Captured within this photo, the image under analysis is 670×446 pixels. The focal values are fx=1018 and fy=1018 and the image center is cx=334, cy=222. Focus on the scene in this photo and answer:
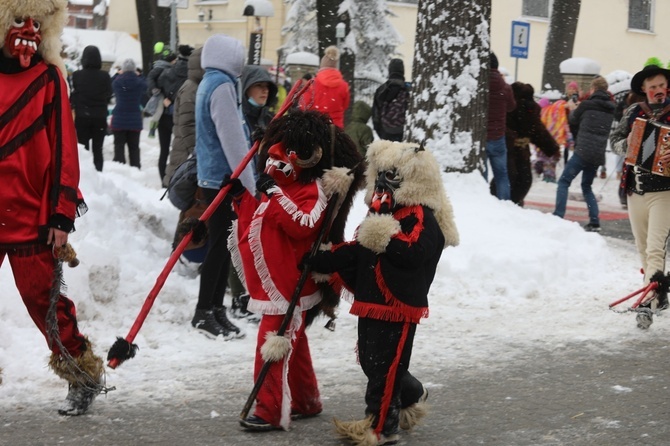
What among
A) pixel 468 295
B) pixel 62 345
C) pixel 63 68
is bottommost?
pixel 468 295

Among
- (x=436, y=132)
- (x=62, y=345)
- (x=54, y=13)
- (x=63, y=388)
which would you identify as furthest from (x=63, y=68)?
(x=436, y=132)

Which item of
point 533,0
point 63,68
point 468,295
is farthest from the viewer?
point 533,0

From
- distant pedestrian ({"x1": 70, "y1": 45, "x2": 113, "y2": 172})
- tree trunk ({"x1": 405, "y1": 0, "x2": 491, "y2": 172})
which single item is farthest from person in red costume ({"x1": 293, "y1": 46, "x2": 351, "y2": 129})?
distant pedestrian ({"x1": 70, "y1": 45, "x2": 113, "y2": 172})

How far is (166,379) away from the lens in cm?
598

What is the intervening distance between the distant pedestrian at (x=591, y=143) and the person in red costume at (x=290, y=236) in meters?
8.37

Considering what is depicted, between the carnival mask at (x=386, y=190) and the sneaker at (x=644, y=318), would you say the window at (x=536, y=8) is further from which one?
the carnival mask at (x=386, y=190)

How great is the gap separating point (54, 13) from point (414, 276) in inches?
87.8

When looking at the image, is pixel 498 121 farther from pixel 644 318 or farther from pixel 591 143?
pixel 644 318

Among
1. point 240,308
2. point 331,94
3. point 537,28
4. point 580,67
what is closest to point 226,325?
point 240,308

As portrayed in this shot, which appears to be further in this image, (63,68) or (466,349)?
(466,349)

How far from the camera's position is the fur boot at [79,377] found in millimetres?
5188

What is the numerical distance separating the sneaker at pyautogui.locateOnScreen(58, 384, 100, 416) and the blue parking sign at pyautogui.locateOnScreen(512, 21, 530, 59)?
16226 mm

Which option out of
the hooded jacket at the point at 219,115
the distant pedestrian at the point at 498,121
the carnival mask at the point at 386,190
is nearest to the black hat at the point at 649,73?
the hooded jacket at the point at 219,115

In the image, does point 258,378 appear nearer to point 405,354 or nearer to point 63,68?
point 405,354
